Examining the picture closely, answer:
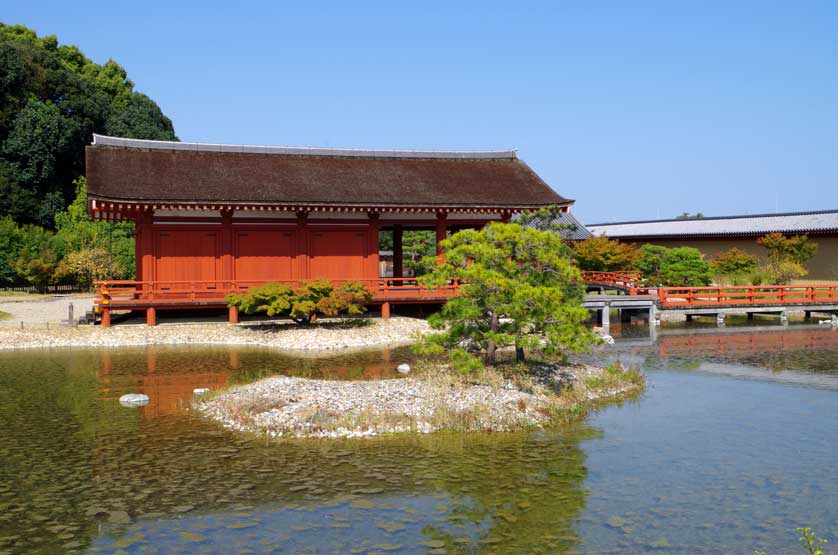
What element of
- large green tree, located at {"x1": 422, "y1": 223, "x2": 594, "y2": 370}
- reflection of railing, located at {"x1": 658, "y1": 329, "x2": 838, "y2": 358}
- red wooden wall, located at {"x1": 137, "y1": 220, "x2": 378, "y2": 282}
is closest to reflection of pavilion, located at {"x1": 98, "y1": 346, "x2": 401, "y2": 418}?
large green tree, located at {"x1": 422, "y1": 223, "x2": 594, "y2": 370}

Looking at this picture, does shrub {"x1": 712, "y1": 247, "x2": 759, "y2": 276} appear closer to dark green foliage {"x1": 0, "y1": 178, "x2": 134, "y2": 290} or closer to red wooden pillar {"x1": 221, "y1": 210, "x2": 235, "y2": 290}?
red wooden pillar {"x1": 221, "y1": 210, "x2": 235, "y2": 290}

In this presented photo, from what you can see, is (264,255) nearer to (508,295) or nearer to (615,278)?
(508,295)

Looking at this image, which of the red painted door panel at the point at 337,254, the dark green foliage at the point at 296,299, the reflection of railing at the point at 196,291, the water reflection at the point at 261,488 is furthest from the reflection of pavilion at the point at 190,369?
the red painted door panel at the point at 337,254

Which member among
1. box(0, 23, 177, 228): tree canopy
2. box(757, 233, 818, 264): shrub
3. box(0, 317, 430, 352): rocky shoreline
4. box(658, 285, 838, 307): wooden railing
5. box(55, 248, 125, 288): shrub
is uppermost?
box(0, 23, 177, 228): tree canopy

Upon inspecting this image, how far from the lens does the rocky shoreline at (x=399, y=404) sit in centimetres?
1406

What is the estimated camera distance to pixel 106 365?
2114 centimetres

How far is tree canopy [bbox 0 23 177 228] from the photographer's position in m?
51.8

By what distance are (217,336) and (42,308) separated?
12825mm

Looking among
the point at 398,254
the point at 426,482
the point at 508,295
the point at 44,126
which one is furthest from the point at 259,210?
the point at 44,126

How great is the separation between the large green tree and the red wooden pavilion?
1204 centimetres

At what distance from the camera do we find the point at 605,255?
139 feet

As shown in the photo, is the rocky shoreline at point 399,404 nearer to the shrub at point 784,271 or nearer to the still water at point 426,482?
the still water at point 426,482

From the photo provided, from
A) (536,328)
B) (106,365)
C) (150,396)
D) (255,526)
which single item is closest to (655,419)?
(536,328)

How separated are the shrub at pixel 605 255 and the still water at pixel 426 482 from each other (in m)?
24.8
